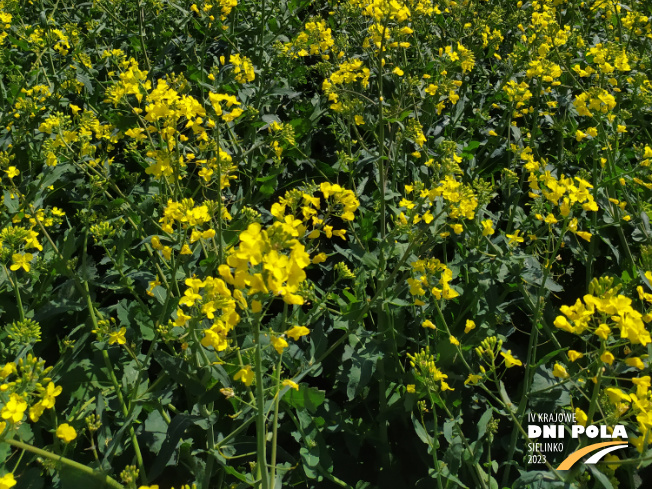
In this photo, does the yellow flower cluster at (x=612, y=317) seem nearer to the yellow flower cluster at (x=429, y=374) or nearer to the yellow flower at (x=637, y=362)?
the yellow flower at (x=637, y=362)

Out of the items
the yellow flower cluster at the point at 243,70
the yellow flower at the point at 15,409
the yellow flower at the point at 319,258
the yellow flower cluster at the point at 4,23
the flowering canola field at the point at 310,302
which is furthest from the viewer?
the yellow flower cluster at the point at 4,23

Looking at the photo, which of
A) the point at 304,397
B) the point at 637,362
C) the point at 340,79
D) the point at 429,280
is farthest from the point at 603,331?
the point at 340,79

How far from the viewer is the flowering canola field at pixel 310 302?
5.85ft

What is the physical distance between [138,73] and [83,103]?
6.07 ft

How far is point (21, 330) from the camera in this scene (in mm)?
1939

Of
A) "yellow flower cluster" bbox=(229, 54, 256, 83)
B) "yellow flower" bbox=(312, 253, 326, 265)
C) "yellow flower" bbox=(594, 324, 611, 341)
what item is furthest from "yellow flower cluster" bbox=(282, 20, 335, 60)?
"yellow flower" bbox=(594, 324, 611, 341)

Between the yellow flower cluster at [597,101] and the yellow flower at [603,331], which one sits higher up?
the yellow flower cluster at [597,101]

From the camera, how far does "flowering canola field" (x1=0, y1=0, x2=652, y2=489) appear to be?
1783 millimetres

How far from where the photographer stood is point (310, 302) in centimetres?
254

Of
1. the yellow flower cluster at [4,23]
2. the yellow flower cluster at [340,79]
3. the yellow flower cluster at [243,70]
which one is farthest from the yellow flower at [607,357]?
the yellow flower cluster at [4,23]

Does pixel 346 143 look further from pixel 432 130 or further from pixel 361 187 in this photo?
pixel 432 130

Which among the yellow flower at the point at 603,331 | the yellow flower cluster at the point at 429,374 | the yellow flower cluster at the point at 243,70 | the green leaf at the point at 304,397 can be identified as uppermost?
the yellow flower cluster at the point at 243,70

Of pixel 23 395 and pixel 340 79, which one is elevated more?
pixel 340 79

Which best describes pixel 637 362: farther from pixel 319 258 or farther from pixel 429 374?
pixel 319 258
